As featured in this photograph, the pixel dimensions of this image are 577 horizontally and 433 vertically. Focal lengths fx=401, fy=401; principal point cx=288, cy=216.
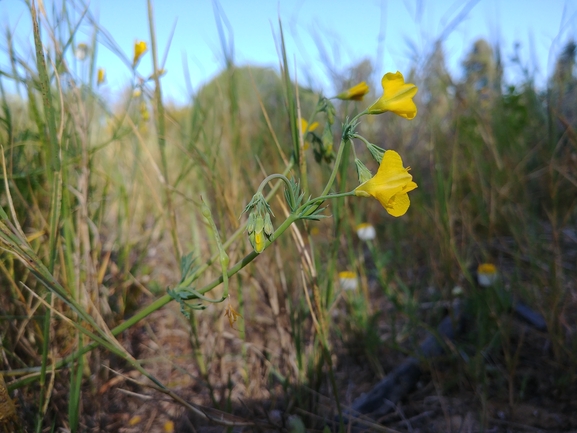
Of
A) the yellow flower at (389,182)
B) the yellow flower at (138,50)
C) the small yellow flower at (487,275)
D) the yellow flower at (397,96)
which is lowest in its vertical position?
the small yellow flower at (487,275)

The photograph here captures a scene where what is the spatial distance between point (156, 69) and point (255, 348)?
33.9 inches

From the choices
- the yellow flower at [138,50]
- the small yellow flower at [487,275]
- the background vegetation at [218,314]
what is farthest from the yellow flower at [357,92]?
the small yellow flower at [487,275]

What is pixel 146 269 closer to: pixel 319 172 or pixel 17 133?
pixel 17 133

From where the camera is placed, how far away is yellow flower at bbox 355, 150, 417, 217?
24.9 inches

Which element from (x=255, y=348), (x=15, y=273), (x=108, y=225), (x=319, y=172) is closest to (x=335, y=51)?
(x=319, y=172)

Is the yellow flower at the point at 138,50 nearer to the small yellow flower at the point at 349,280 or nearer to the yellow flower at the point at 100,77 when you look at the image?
the yellow flower at the point at 100,77

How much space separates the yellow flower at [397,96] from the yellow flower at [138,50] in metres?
0.70

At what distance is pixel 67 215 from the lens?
1008mm

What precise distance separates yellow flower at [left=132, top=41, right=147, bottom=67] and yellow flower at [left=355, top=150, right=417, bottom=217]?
774mm

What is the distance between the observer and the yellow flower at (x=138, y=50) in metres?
1.07

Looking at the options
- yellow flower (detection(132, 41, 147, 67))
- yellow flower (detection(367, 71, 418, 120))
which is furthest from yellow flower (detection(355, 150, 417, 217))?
yellow flower (detection(132, 41, 147, 67))

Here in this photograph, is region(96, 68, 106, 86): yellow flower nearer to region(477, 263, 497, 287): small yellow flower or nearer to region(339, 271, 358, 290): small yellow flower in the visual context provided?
region(339, 271, 358, 290): small yellow flower

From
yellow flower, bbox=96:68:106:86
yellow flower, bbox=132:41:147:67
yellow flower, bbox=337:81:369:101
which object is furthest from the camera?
yellow flower, bbox=96:68:106:86

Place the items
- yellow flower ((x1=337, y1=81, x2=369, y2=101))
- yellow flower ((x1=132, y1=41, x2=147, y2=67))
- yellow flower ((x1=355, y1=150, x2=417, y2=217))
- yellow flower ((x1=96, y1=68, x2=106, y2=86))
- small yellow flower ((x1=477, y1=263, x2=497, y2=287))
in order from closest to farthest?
yellow flower ((x1=355, y1=150, x2=417, y2=217)), yellow flower ((x1=337, y1=81, x2=369, y2=101)), yellow flower ((x1=132, y1=41, x2=147, y2=67)), yellow flower ((x1=96, y1=68, x2=106, y2=86)), small yellow flower ((x1=477, y1=263, x2=497, y2=287))
